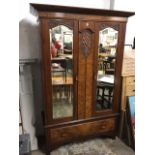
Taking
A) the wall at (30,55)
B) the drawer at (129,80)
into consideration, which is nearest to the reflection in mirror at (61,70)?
the wall at (30,55)

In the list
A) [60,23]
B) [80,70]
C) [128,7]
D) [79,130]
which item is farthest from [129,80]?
[60,23]

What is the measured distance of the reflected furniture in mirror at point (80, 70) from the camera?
1.67 m

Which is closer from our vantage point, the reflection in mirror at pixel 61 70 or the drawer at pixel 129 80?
the reflection in mirror at pixel 61 70

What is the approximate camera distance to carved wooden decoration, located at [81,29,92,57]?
69.4 inches

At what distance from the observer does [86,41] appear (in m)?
1.79

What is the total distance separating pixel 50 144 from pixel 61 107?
1.65ft

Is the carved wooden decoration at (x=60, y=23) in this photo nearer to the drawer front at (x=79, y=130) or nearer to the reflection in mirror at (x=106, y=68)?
the reflection in mirror at (x=106, y=68)

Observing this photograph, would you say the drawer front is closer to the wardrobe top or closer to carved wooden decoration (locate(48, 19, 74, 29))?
carved wooden decoration (locate(48, 19, 74, 29))

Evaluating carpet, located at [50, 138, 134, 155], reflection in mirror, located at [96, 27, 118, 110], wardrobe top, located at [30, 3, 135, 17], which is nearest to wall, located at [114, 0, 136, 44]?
wardrobe top, located at [30, 3, 135, 17]

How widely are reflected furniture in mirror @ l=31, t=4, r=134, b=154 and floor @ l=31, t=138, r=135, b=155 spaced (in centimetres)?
16

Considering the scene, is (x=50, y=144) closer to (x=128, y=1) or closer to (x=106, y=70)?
(x=106, y=70)

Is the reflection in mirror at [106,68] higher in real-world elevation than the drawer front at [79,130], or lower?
higher

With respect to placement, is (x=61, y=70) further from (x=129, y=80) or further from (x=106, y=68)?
(x=129, y=80)

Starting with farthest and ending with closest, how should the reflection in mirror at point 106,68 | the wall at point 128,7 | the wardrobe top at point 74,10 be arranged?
1. the wall at point 128,7
2. the reflection in mirror at point 106,68
3. the wardrobe top at point 74,10
